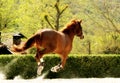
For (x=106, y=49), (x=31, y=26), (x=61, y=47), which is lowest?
(x=106, y=49)

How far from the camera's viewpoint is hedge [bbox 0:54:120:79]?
77.0ft

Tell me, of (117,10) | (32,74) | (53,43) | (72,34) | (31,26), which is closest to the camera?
(53,43)

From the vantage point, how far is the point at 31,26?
4250cm

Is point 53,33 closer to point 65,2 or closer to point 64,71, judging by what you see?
point 64,71

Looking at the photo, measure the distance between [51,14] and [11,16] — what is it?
587cm

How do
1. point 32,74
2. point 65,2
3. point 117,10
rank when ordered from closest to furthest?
point 32,74, point 65,2, point 117,10

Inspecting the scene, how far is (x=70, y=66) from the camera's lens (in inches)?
932

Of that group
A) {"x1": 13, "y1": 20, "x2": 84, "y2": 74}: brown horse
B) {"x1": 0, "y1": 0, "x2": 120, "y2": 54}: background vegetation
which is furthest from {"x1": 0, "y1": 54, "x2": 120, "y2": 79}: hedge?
{"x1": 0, "y1": 0, "x2": 120, "y2": 54}: background vegetation

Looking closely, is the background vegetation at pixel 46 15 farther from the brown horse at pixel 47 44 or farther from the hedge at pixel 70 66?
the brown horse at pixel 47 44

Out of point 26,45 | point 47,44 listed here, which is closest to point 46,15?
point 26,45

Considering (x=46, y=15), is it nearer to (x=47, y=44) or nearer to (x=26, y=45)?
(x=26, y=45)

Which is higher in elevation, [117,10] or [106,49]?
[117,10]

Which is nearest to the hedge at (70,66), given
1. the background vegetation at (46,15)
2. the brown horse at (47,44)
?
the brown horse at (47,44)

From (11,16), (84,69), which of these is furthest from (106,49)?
(84,69)
